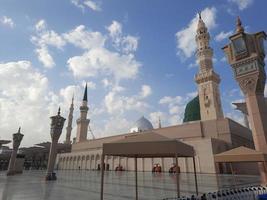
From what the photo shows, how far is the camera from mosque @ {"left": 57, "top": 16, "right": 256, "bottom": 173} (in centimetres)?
2962

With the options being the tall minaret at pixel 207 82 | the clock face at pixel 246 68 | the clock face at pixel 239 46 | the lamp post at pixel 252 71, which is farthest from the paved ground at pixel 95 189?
the tall minaret at pixel 207 82

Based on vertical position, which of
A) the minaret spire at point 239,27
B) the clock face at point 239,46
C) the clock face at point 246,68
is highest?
the minaret spire at point 239,27

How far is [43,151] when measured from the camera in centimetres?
5750

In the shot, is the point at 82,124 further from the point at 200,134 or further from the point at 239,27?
the point at 239,27

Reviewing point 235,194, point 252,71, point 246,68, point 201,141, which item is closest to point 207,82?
point 201,141

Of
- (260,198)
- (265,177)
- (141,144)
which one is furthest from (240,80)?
(141,144)

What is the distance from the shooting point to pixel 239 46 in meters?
10.7

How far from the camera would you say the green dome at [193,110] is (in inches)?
2290

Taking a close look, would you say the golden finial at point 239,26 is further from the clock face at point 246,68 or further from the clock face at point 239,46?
the clock face at point 246,68

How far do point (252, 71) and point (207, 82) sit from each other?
126 feet

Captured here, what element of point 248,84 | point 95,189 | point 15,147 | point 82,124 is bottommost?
point 95,189

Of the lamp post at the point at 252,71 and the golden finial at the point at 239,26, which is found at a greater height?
the golden finial at the point at 239,26

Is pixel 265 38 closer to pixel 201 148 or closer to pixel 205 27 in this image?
pixel 201 148

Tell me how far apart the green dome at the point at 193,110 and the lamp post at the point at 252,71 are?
48.5 metres
